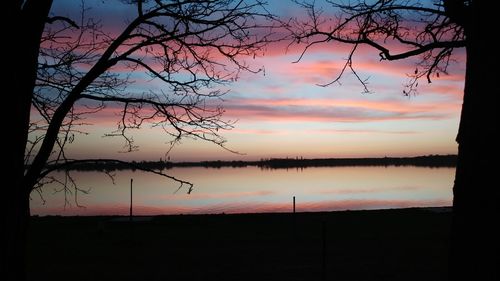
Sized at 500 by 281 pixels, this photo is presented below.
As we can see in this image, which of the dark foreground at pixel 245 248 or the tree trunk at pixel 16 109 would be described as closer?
the tree trunk at pixel 16 109

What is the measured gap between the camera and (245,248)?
1862 cm

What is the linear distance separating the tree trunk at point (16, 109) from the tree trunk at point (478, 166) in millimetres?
3403

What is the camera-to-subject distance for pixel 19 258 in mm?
4742

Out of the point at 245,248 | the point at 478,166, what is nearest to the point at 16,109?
the point at 478,166

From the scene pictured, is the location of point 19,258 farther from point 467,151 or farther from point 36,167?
point 467,151

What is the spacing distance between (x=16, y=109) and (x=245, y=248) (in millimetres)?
14645

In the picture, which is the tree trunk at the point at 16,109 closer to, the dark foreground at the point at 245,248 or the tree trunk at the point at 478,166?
the tree trunk at the point at 478,166

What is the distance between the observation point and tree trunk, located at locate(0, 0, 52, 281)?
4.50m

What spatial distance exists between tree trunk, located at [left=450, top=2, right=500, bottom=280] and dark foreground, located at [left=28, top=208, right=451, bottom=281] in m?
7.53

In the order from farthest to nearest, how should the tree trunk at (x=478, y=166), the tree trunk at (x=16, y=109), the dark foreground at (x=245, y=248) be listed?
the dark foreground at (x=245, y=248)
the tree trunk at (x=16, y=109)
the tree trunk at (x=478, y=166)

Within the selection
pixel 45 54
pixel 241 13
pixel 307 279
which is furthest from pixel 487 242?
pixel 307 279

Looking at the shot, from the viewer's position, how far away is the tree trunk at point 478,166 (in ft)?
13.4

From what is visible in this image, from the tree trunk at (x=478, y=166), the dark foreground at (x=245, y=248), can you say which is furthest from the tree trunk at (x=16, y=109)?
the dark foreground at (x=245, y=248)

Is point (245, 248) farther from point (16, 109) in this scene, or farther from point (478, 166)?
point (478, 166)
